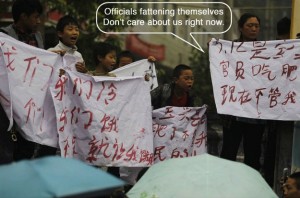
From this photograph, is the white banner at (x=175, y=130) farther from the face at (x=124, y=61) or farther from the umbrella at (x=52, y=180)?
the umbrella at (x=52, y=180)

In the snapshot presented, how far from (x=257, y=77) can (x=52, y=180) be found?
5292 millimetres

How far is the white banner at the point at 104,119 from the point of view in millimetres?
8461

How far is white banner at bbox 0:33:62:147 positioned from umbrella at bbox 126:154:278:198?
215 cm

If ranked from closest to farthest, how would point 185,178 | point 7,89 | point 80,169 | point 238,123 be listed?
point 80,169 → point 185,178 → point 7,89 → point 238,123

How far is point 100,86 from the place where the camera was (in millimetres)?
8602

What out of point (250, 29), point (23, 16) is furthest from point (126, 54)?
point (23, 16)

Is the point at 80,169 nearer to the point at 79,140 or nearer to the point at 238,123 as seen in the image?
the point at 79,140

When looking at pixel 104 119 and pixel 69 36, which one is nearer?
pixel 104 119

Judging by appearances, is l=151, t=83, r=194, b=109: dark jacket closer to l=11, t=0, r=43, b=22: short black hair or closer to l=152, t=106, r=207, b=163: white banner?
l=152, t=106, r=207, b=163: white banner

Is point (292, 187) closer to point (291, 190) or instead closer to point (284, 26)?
point (291, 190)

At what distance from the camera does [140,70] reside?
9336 mm

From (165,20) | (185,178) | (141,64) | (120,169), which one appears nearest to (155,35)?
(165,20)

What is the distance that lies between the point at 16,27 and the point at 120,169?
1867mm

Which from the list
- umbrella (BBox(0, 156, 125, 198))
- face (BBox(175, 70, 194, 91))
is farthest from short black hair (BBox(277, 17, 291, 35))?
umbrella (BBox(0, 156, 125, 198))
